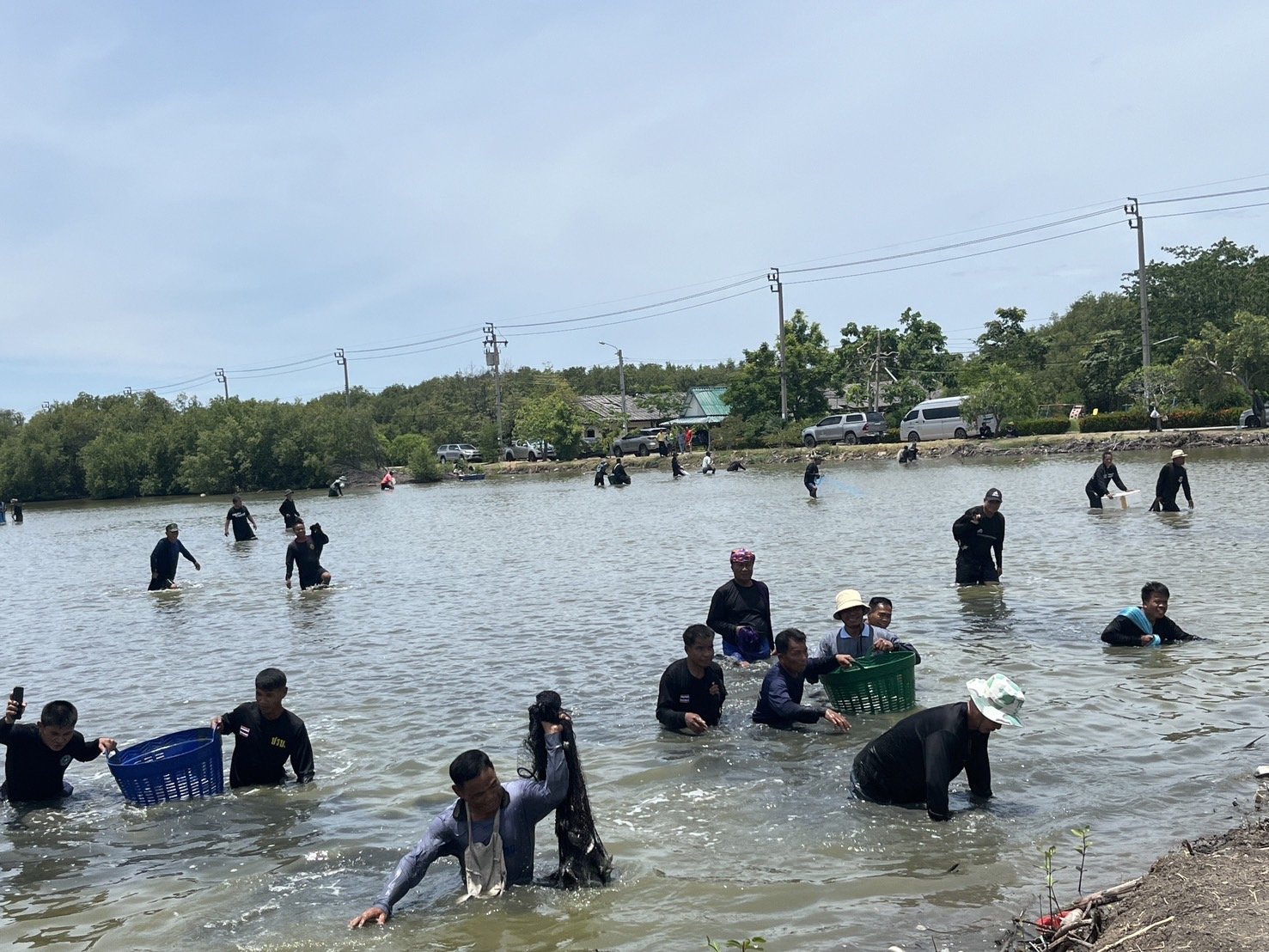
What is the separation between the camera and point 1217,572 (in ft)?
51.1

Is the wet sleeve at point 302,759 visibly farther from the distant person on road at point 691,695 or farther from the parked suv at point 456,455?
the parked suv at point 456,455

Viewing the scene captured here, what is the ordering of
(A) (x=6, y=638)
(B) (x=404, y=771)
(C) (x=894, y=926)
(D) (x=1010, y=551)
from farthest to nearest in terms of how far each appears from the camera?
(D) (x=1010, y=551)
(A) (x=6, y=638)
(B) (x=404, y=771)
(C) (x=894, y=926)

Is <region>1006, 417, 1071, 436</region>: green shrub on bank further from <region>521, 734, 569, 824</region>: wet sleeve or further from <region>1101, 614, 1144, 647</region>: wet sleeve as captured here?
<region>521, 734, 569, 824</region>: wet sleeve

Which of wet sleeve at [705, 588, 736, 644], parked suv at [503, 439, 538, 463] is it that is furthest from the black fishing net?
parked suv at [503, 439, 538, 463]

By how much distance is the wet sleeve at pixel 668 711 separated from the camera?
9.09 meters

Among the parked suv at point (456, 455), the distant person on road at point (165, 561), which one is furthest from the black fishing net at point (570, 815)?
the parked suv at point (456, 455)

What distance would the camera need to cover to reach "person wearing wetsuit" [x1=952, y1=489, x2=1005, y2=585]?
46.5 feet

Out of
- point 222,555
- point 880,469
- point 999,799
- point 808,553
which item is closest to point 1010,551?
point 808,553

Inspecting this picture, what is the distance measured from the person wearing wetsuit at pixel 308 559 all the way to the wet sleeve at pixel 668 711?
40.7ft

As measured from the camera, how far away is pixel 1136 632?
37.1 ft

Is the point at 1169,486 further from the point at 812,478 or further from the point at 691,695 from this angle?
the point at 691,695

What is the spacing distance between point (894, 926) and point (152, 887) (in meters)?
4.62

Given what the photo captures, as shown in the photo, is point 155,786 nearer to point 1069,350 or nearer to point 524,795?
point 524,795

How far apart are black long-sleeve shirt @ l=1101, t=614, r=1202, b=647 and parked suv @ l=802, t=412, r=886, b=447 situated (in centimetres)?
5029
